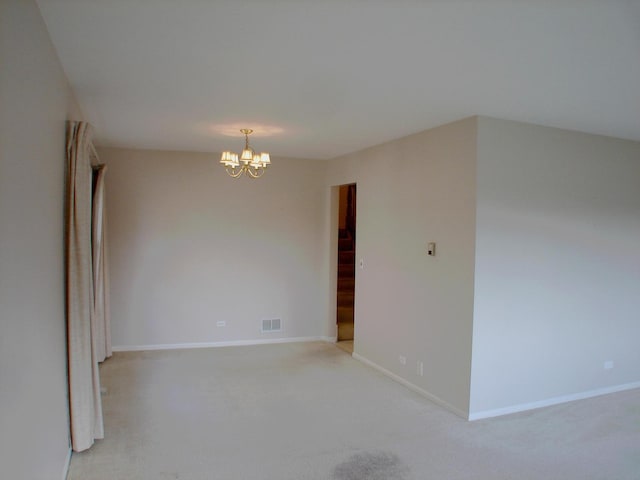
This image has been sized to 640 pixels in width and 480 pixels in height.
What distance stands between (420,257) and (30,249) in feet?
11.2

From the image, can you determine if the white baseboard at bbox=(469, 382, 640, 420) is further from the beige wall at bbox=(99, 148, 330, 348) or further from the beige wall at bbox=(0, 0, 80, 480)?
the beige wall at bbox=(0, 0, 80, 480)

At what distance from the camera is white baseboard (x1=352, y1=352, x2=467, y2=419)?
13.2ft

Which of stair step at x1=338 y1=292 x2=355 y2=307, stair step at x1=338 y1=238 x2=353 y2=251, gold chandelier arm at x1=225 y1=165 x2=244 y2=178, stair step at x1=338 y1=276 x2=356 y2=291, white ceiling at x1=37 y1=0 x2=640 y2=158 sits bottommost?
stair step at x1=338 y1=292 x2=355 y2=307

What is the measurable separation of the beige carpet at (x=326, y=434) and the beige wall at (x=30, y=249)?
30.4 inches

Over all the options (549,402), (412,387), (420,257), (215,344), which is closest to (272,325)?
(215,344)

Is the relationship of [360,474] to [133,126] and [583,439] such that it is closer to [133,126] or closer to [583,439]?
[583,439]

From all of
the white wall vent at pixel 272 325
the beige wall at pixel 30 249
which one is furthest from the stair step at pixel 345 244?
the beige wall at pixel 30 249

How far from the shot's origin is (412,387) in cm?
460

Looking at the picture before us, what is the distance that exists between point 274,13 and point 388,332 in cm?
378

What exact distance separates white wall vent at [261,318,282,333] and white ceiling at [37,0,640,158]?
10.3 feet

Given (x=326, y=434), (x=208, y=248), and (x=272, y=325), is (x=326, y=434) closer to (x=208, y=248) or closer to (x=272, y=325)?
(x=272, y=325)

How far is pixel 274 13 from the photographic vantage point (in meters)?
2.03

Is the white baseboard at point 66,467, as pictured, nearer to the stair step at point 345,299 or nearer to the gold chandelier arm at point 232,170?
the gold chandelier arm at point 232,170

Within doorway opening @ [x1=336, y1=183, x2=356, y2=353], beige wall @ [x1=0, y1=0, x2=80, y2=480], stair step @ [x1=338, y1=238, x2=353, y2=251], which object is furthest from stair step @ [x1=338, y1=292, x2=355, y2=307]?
beige wall @ [x1=0, y1=0, x2=80, y2=480]
